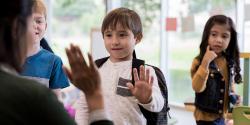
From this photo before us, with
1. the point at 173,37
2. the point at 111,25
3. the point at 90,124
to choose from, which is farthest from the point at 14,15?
the point at 173,37

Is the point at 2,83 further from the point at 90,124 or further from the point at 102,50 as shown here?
the point at 102,50

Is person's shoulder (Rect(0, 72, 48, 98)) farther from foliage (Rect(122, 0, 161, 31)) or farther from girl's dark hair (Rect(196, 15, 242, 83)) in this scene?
foliage (Rect(122, 0, 161, 31))

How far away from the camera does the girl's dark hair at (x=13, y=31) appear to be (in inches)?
28.9

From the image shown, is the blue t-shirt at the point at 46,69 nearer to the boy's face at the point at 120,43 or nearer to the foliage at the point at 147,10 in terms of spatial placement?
the boy's face at the point at 120,43

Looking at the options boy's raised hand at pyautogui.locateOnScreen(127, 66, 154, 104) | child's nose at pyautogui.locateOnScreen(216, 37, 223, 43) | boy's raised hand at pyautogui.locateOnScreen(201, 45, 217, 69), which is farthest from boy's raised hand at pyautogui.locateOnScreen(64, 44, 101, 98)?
child's nose at pyautogui.locateOnScreen(216, 37, 223, 43)

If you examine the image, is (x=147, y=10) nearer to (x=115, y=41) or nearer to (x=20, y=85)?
(x=115, y=41)

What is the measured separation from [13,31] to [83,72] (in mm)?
209

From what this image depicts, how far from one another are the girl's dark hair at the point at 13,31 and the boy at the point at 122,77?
735 mm

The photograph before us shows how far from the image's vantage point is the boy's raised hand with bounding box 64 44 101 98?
89 cm

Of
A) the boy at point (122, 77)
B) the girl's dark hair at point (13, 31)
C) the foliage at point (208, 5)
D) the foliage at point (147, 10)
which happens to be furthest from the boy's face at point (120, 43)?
the foliage at point (147, 10)

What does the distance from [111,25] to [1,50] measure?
968 millimetres

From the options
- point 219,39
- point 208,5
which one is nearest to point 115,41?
point 219,39

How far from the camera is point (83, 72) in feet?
2.94

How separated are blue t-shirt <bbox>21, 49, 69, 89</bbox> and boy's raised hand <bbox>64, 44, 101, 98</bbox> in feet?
2.59
